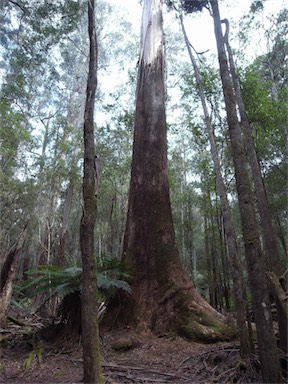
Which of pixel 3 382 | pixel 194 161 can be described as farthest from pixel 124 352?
pixel 194 161

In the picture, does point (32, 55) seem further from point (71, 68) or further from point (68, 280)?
point (71, 68)

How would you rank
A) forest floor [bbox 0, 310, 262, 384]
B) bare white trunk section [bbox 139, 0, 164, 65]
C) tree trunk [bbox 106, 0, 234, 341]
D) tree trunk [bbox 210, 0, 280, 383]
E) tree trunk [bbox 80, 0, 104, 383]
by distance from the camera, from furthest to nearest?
bare white trunk section [bbox 139, 0, 164, 65], tree trunk [bbox 106, 0, 234, 341], forest floor [bbox 0, 310, 262, 384], tree trunk [bbox 210, 0, 280, 383], tree trunk [bbox 80, 0, 104, 383]

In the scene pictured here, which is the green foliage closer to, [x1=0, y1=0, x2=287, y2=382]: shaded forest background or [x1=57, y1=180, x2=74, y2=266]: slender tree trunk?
[x1=0, y1=0, x2=287, y2=382]: shaded forest background

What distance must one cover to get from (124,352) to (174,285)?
1.43m

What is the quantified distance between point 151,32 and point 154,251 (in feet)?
19.3

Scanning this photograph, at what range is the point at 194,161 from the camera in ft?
68.2

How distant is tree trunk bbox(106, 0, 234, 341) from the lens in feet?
16.6

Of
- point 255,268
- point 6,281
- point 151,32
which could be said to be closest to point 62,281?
point 6,281

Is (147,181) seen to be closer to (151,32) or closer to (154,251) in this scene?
(154,251)

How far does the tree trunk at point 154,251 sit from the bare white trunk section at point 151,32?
20 cm

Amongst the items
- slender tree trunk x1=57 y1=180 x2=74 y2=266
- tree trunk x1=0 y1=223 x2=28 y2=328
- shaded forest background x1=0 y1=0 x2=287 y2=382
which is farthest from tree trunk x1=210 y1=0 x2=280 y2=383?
slender tree trunk x1=57 y1=180 x2=74 y2=266

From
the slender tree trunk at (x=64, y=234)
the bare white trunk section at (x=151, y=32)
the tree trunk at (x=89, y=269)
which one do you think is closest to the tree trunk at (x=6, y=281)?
the tree trunk at (x=89, y=269)

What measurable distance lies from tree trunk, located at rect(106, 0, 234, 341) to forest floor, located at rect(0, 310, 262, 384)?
0.99 feet

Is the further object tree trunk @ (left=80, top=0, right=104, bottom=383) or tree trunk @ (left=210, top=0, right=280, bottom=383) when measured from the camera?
tree trunk @ (left=210, top=0, right=280, bottom=383)
